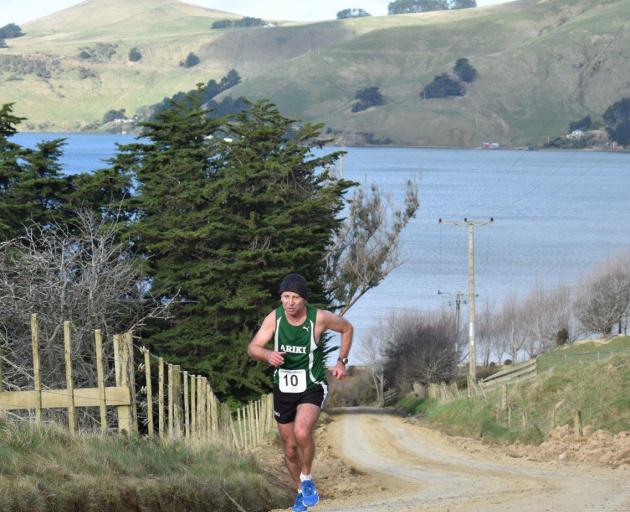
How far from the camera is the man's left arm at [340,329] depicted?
11562 mm

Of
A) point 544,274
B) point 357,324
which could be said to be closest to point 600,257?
point 544,274

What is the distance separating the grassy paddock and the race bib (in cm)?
1646

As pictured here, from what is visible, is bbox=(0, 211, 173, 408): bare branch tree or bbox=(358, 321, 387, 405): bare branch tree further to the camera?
bbox=(358, 321, 387, 405): bare branch tree

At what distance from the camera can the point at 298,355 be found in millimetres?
11477

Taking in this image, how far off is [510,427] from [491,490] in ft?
57.2

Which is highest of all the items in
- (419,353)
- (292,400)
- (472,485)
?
(292,400)

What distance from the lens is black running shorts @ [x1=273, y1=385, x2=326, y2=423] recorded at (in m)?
11.7

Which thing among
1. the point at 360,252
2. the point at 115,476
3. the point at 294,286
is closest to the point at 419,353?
the point at 360,252

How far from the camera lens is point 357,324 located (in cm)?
8981

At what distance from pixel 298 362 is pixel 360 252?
4539 cm

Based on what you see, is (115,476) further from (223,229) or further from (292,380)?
(223,229)

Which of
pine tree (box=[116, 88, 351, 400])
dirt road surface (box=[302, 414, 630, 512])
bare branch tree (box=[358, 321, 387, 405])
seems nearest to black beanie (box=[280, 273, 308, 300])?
dirt road surface (box=[302, 414, 630, 512])

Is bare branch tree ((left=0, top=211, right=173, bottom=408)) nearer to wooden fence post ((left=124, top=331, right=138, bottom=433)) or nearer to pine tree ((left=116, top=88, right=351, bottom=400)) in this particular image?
pine tree ((left=116, top=88, right=351, bottom=400))

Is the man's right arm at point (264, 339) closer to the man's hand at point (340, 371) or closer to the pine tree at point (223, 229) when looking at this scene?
the man's hand at point (340, 371)
